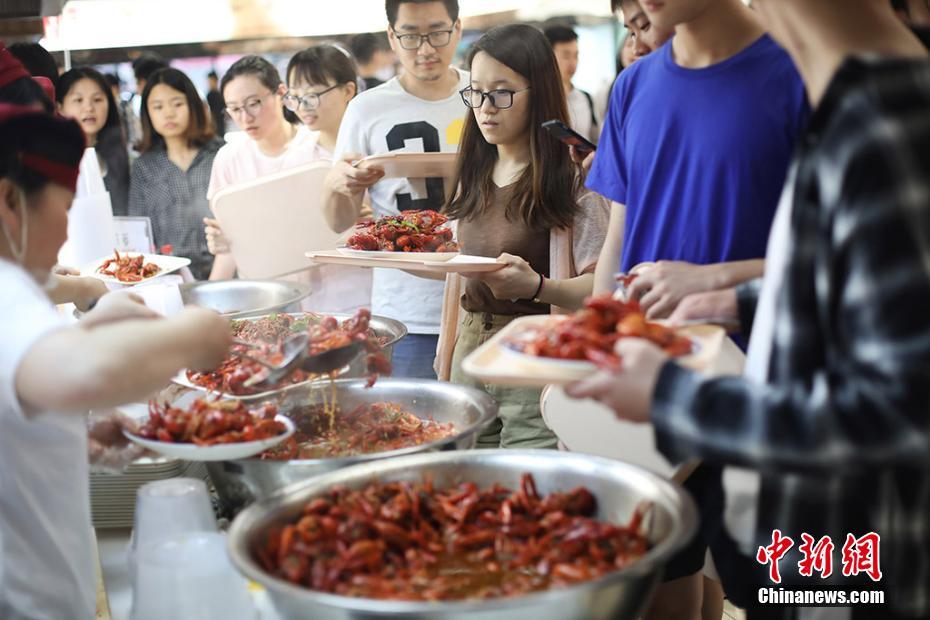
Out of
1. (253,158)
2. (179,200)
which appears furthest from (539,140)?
(179,200)

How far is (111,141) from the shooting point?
5.53m

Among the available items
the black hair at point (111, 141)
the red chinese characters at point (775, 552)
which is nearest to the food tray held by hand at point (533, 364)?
the red chinese characters at point (775, 552)

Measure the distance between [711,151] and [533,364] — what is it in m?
0.86

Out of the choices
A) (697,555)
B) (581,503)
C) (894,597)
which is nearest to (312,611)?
(581,503)

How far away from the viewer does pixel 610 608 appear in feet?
4.19

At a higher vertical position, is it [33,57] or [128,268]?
[33,57]

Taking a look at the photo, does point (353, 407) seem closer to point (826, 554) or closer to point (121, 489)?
point (121, 489)

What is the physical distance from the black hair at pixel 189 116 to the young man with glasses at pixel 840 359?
4538 mm

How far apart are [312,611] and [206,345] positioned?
521 millimetres

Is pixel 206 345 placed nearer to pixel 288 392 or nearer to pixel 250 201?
pixel 288 392

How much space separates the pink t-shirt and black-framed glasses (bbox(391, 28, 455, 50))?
0.69m

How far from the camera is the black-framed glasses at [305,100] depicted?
4.34 meters

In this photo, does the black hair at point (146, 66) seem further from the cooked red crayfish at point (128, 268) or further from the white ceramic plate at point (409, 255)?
the white ceramic plate at point (409, 255)

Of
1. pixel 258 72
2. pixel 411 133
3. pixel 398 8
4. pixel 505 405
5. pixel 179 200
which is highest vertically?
pixel 398 8
